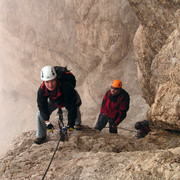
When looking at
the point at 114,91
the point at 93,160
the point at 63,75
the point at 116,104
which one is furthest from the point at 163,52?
the point at 93,160

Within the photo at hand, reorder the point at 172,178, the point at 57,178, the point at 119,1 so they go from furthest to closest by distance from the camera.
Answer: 1. the point at 119,1
2. the point at 57,178
3. the point at 172,178

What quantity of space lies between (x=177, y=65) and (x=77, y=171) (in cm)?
284

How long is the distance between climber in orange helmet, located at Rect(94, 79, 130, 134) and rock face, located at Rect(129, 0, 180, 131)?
0.95 m

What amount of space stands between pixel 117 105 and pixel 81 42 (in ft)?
19.3

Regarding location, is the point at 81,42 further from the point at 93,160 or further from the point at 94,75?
the point at 93,160

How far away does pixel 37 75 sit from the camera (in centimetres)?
1487

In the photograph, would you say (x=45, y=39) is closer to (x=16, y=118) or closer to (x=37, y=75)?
(x=37, y=75)

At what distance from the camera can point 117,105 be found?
5375mm

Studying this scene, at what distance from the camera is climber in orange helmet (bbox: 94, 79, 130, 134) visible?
5.12 metres

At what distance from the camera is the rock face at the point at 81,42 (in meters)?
8.38

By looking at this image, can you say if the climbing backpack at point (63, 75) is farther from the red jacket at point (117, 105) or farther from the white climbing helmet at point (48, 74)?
the red jacket at point (117, 105)

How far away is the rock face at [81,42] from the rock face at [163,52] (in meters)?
3.97

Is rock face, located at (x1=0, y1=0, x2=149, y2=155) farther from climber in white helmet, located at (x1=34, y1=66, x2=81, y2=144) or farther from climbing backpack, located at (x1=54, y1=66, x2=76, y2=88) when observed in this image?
climbing backpack, located at (x1=54, y1=66, x2=76, y2=88)

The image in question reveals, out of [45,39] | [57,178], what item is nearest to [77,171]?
[57,178]
